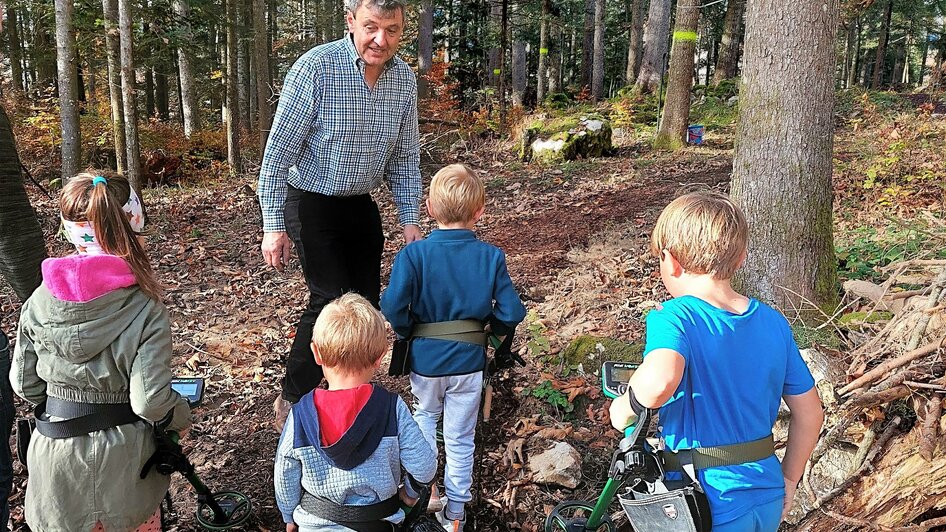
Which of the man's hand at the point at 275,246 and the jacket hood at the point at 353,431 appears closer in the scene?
the jacket hood at the point at 353,431

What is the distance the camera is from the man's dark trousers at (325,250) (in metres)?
3.41

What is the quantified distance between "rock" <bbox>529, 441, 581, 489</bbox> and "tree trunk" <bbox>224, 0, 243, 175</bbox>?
37.4 feet

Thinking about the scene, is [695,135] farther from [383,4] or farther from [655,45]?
[383,4]

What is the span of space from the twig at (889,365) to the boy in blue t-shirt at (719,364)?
2.67 feet

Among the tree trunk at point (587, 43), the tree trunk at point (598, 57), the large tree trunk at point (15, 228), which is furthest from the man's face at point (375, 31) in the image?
the tree trunk at point (587, 43)

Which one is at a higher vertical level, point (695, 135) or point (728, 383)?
point (695, 135)

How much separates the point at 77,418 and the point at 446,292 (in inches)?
59.4

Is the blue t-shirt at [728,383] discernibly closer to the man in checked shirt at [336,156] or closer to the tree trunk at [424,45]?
the man in checked shirt at [336,156]

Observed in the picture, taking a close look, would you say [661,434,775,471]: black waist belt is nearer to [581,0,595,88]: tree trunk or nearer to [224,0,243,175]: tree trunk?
[224,0,243,175]: tree trunk

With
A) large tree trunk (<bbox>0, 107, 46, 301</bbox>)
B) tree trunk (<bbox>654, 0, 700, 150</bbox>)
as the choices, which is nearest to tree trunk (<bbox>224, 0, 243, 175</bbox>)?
tree trunk (<bbox>654, 0, 700, 150</bbox>)

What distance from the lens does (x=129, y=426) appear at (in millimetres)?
2445

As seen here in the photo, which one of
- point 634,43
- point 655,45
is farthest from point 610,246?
point 634,43

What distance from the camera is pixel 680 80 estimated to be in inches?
438

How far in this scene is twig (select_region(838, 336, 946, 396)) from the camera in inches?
98.7
